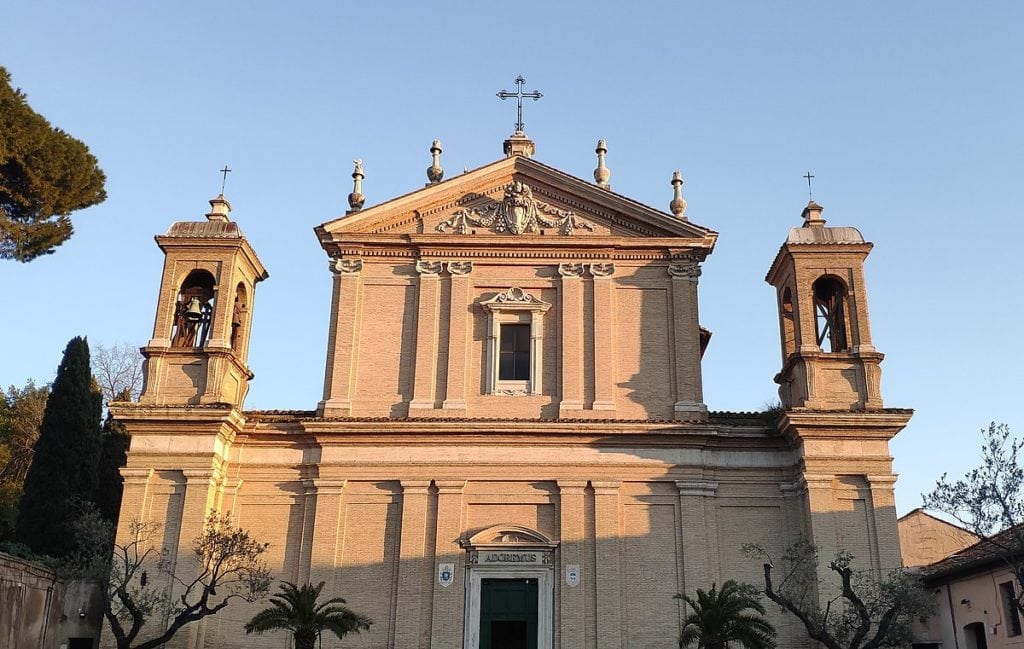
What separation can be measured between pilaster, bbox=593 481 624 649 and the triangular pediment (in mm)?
5803

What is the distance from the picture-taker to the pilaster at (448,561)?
1862 centimetres

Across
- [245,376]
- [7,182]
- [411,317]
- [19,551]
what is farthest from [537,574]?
[7,182]

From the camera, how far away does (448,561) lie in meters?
19.1

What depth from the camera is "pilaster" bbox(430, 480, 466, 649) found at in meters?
18.6

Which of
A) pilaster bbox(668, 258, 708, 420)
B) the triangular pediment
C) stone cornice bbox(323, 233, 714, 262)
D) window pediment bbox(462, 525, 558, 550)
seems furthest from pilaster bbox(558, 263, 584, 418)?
window pediment bbox(462, 525, 558, 550)

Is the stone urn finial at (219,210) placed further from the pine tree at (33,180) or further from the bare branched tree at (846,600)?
the bare branched tree at (846,600)

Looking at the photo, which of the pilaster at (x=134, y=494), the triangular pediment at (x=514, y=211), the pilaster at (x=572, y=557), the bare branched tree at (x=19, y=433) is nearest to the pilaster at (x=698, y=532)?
the pilaster at (x=572, y=557)

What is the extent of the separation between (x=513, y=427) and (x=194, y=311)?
23.5 ft

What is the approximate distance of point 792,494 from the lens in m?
19.8

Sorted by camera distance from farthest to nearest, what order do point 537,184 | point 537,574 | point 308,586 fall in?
point 537,184 < point 537,574 < point 308,586

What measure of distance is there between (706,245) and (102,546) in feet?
44.2

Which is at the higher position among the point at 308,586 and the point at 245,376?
the point at 245,376

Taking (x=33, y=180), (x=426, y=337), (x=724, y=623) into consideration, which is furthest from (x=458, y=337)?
(x=33, y=180)

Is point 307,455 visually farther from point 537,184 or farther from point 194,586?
point 537,184
